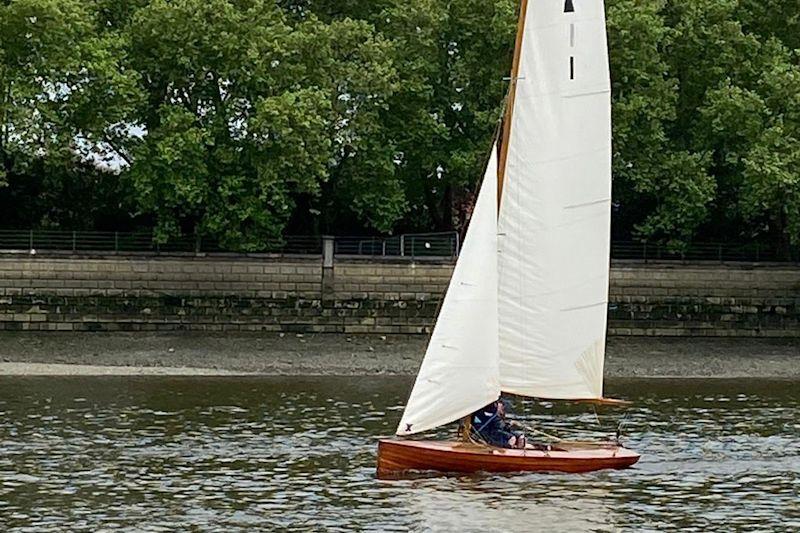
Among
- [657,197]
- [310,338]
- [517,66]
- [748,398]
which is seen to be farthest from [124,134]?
[517,66]

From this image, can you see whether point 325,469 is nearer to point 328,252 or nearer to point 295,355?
point 295,355

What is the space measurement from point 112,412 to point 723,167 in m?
34.0

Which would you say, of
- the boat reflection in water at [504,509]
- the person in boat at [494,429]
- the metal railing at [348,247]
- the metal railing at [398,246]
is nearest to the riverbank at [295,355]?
the metal railing at [348,247]

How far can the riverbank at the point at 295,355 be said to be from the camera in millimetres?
53719

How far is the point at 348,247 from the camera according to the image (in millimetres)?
64062

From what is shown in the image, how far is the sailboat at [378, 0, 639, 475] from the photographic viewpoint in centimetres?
3106

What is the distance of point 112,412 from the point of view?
41.6m

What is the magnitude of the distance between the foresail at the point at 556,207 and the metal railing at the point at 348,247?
1192 inches

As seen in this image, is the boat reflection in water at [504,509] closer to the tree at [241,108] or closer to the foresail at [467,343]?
the foresail at [467,343]

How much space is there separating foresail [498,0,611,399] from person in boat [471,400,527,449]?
62cm

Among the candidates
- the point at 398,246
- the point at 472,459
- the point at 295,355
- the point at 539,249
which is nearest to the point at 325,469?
the point at 472,459

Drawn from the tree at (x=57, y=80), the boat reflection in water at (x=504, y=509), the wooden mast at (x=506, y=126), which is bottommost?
the boat reflection in water at (x=504, y=509)

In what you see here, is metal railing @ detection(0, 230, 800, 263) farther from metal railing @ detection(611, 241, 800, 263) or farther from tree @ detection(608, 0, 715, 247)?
tree @ detection(608, 0, 715, 247)

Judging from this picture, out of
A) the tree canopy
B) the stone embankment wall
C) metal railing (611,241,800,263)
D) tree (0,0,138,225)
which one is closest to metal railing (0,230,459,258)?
the tree canopy
